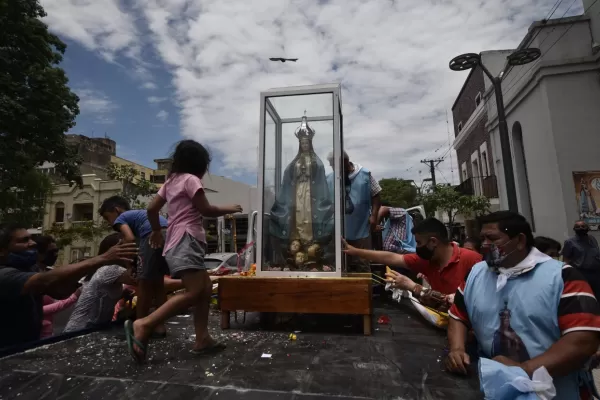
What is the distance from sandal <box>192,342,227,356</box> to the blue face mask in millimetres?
1325

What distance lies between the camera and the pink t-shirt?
7.77 feet

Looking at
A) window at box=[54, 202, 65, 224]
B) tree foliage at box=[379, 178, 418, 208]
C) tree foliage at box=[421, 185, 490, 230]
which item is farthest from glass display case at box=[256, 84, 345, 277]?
tree foliage at box=[379, 178, 418, 208]

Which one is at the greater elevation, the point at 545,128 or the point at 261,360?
the point at 545,128

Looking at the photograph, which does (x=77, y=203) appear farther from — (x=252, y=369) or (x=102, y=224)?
(x=252, y=369)

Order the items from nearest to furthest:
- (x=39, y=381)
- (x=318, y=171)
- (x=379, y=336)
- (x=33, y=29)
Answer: (x=39, y=381)
(x=379, y=336)
(x=318, y=171)
(x=33, y=29)

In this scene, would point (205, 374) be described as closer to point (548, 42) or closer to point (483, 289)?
point (483, 289)

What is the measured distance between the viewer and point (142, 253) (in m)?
2.86

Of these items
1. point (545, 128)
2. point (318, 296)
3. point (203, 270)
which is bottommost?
point (318, 296)

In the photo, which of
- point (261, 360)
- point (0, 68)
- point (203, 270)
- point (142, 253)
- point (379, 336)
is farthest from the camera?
point (0, 68)

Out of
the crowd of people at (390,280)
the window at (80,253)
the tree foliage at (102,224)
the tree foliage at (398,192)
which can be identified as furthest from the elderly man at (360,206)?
the tree foliage at (398,192)

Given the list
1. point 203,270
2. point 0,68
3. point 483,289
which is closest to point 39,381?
point 203,270

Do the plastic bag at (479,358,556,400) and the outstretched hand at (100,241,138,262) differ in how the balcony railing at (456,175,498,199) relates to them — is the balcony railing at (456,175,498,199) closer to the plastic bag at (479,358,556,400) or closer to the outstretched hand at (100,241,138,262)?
the plastic bag at (479,358,556,400)

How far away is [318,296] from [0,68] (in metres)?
11.7

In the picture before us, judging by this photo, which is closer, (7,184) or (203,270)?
(203,270)
